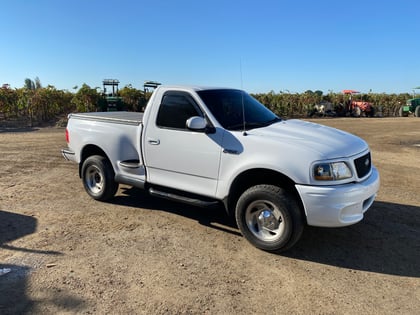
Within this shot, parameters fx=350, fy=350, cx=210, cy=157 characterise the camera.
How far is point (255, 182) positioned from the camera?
4543 mm

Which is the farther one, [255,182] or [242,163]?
[255,182]

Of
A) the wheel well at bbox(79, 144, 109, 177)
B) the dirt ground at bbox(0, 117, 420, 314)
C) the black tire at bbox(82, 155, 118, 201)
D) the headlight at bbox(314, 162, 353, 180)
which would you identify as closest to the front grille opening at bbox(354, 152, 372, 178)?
the headlight at bbox(314, 162, 353, 180)

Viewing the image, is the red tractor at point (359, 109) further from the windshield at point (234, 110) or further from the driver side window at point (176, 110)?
the driver side window at point (176, 110)

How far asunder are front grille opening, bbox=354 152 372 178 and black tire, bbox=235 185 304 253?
2.82ft

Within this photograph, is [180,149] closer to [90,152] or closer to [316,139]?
[316,139]

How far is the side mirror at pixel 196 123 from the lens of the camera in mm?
4473

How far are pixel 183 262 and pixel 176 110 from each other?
2150mm

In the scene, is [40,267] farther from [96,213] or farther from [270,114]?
[270,114]

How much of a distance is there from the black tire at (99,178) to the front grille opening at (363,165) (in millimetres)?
3822

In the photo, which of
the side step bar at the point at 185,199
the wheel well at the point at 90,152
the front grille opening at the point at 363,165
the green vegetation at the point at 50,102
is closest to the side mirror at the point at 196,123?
the side step bar at the point at 185,199

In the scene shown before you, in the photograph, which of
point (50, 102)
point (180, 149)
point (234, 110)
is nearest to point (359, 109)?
point (50, 102)

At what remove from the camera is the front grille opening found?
4166 mm

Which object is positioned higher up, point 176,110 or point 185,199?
point 176,110

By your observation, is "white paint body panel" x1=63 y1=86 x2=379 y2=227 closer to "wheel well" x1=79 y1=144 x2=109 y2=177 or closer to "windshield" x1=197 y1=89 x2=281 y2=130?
"windshield" x1=197 y1=89 x2=281 y2=130
